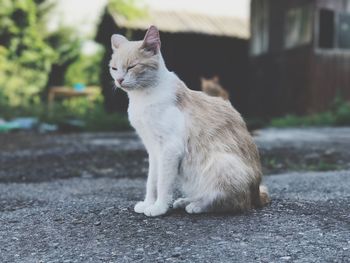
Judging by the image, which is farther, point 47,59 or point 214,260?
point 47,59

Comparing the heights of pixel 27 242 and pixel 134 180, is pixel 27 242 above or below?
above

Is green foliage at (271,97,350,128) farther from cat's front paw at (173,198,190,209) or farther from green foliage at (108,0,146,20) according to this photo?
cat's front paw at (173,198,190,209)

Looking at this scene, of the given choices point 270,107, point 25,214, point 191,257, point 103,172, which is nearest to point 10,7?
point 270,107

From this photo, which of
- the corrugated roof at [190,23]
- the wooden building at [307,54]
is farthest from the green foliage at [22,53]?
the wooden building at [307,54]

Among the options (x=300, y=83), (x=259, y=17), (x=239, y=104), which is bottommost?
(x=239, y=104)

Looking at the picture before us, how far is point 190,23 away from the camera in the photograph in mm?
17328

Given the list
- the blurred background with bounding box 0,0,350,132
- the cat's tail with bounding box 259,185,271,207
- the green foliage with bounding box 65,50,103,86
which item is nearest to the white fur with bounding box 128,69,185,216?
the cat's tail with bounding box 259,185,271,207

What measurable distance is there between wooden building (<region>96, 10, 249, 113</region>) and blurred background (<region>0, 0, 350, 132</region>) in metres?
0.04

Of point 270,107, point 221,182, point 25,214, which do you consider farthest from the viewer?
point 270,107

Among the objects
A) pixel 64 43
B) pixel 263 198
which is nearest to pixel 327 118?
pixel 263 198

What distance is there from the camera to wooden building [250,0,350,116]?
45.2 ft

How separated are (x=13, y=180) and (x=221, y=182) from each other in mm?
3396

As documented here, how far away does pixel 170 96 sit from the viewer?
3229mm

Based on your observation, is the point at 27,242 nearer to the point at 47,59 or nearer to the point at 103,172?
the point at 103,172
